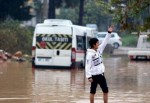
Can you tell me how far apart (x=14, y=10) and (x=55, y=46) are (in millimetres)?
18642

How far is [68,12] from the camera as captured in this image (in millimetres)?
79750

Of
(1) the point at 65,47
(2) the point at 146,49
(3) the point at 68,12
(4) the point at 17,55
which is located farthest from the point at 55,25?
(3) the point at 68,12

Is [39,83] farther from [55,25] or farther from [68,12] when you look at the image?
[68,12]

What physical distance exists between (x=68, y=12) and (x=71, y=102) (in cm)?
6268

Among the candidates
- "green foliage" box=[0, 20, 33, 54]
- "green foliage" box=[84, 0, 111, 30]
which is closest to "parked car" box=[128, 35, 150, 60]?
"green foliage" box=[0, 20, 33, 54]

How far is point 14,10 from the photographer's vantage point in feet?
166

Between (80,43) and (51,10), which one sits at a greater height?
(51,10)

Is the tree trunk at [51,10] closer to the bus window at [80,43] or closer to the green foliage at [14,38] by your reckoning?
the green foliage at [14,38]

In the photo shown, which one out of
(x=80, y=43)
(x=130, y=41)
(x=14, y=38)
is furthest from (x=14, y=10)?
(x=130, y=41)

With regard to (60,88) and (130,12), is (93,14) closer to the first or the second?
(60,88)

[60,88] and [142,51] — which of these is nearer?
[60,88]

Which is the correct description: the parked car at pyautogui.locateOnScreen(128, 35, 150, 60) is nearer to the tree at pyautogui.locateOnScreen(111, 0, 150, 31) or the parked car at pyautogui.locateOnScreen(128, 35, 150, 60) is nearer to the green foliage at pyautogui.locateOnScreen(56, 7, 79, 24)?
the tree at pyautogui.locateOnScreen(111, 0, 150, 31)

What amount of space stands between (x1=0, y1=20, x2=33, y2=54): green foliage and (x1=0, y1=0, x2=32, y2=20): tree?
4113 millimetres

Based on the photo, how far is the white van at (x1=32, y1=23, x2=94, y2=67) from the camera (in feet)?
107
